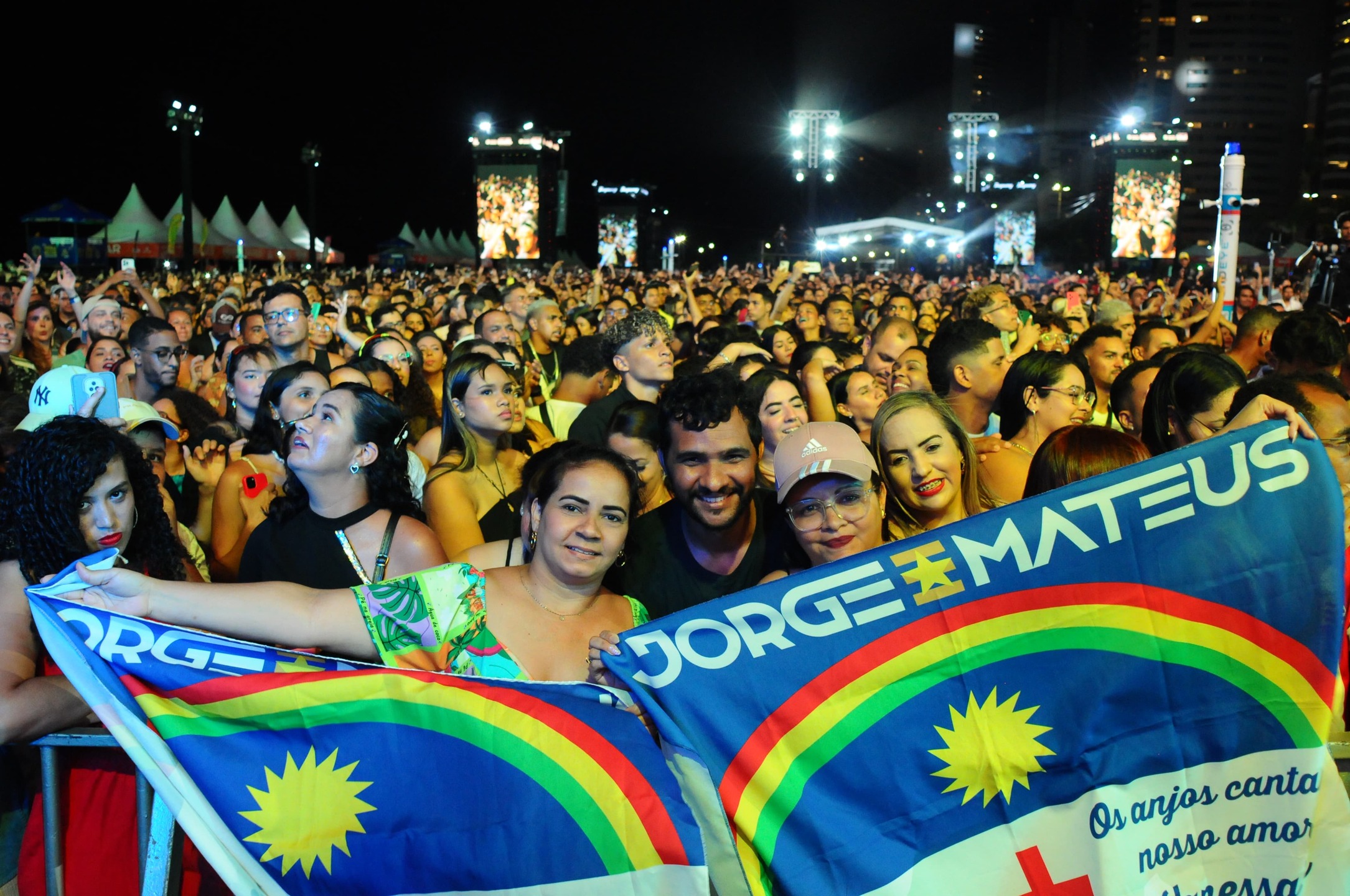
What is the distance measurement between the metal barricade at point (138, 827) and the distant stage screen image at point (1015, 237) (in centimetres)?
6703

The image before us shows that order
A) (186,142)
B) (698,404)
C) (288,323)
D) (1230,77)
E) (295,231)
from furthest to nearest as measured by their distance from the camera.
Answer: (1230,77) → (295,231) → (186,142) → (288,323) → (698,404)

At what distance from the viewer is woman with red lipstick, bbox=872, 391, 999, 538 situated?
13.6ft

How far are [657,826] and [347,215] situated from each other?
76.7m

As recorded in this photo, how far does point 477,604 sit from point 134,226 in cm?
3931

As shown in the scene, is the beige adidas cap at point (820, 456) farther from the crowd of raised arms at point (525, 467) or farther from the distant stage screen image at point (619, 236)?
the distant stage screen image at point (619, 236)

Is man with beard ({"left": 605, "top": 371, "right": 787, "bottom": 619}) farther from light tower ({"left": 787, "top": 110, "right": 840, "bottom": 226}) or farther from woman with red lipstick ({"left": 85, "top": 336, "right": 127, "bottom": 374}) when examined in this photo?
light tower ({"left": 787, "top": 110, "right": 840, "bottom": 226})

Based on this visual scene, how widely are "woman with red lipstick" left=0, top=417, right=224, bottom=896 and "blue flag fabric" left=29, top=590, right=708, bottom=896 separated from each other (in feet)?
1.05

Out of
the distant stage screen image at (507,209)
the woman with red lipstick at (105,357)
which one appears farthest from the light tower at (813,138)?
the woman with red lipstick at (105,357)

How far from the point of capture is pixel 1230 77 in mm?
192625

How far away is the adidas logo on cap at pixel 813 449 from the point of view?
3775mm

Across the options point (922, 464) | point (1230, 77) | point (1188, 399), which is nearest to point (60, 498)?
point (922, 464)

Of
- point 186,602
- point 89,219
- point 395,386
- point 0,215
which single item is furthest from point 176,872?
point 0,215

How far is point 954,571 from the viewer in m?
2.99

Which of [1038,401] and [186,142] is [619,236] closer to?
[186,142]
